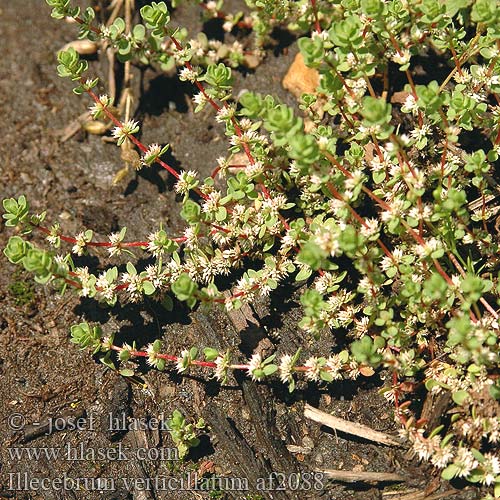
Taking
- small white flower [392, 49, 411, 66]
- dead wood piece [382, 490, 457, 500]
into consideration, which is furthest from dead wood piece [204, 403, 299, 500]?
small white flower [392, 49, 411, 66]

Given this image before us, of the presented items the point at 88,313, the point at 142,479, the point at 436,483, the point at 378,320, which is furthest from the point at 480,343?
the point at 88,313

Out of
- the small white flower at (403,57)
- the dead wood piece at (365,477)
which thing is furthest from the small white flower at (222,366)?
the small white flower at (403,57)

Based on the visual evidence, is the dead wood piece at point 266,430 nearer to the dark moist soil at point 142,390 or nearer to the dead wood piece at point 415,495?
the dark moist soil at point 142,390

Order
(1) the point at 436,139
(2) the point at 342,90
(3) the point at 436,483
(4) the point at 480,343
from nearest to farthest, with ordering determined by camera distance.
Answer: (4) the point at 480,343, (3) the point at 436,483, (2) the point at 342,90, (1) the point at 436,139

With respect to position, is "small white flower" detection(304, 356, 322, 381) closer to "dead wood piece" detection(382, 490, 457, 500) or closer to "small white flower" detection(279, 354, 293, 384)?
"small white flower" detection(279, 354, 293, 384)

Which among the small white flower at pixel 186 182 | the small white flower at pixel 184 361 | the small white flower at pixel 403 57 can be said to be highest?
the small white flower at pixel 403 57

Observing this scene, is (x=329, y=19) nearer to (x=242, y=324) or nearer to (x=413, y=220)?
(x=413, y=220)

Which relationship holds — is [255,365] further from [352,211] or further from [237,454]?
[352,211]
